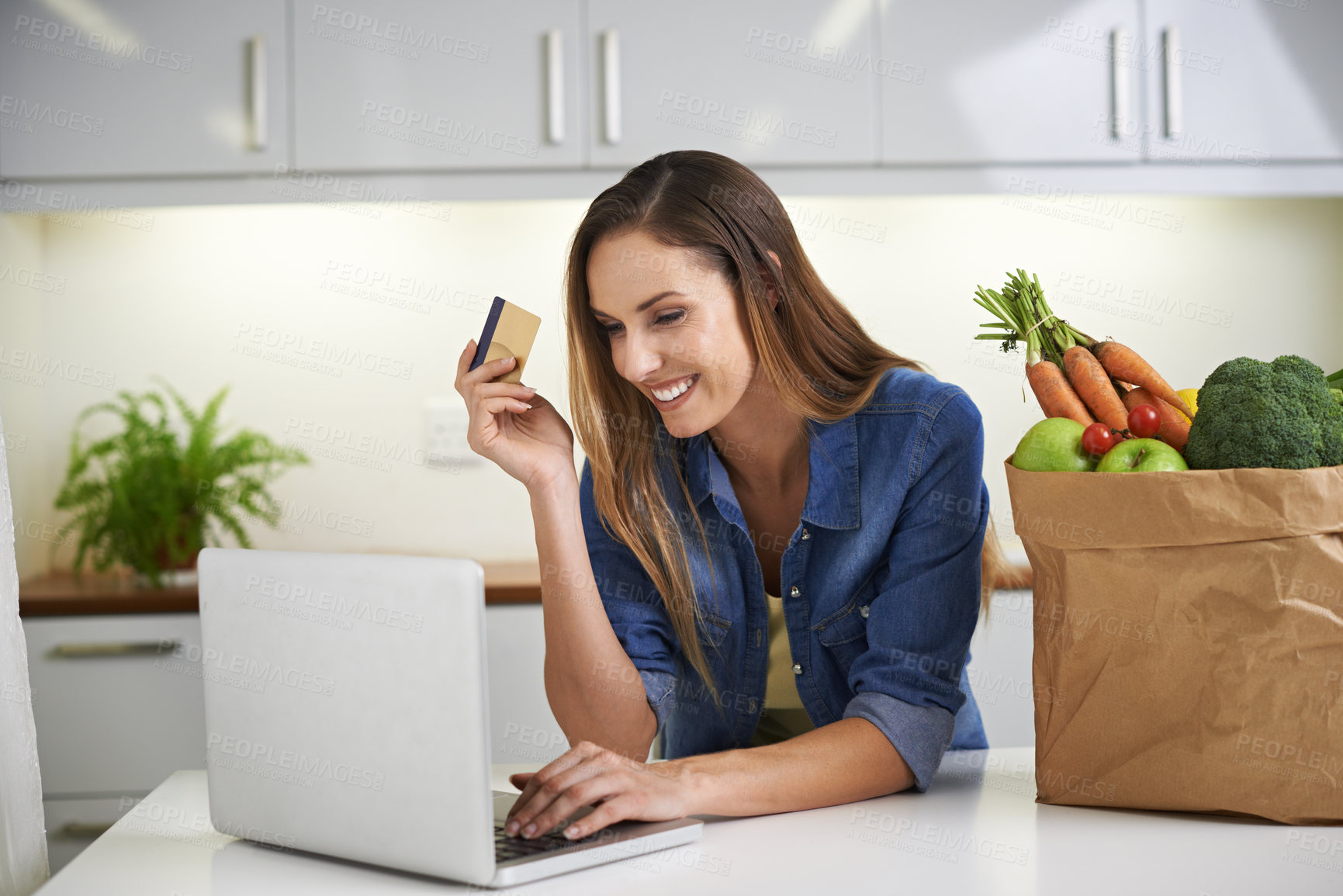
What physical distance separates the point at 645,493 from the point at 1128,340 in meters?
1.76

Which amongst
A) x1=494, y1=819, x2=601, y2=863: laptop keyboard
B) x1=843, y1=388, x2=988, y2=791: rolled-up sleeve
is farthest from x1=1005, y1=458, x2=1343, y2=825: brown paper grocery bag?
x1=494, y1=819, x2=601, y2=863: laptop keyboard

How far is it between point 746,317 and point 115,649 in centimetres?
148

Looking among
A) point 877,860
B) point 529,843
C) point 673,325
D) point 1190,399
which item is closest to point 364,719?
point 529,843

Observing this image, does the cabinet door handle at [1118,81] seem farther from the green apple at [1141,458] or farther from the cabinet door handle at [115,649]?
the cabinet door handle at [115,649]

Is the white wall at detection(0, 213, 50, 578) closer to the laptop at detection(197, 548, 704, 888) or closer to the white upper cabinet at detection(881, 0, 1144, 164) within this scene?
the laptop at detection(197, 548, 704, 888)

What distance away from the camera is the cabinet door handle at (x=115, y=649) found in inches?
76.0

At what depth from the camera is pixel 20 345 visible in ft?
7.44

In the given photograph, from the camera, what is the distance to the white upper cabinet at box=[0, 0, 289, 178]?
2086mm

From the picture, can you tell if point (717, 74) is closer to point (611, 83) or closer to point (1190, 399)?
point (611, 83)

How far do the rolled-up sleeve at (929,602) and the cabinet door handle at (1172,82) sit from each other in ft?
4.87

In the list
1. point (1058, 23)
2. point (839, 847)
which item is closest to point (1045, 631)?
point (839, 847)

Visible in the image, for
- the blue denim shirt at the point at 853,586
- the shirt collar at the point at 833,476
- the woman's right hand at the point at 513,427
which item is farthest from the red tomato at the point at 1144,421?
the woman's right hand at the point at 513,427

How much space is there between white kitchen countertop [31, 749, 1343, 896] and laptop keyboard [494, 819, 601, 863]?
2 centimetres

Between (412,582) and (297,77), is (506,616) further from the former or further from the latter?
(412,582)
